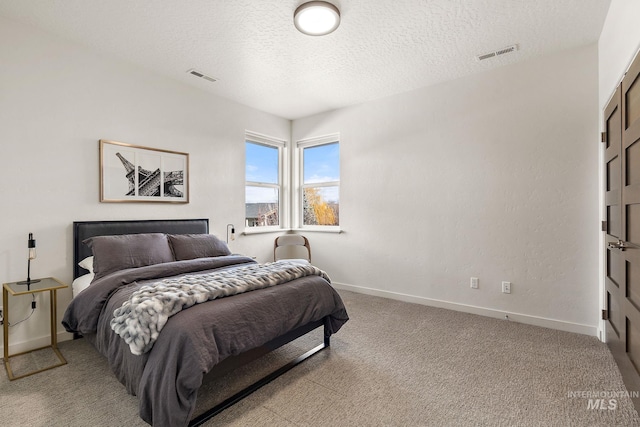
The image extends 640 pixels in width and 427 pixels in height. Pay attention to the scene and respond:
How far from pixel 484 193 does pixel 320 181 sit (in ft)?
7.60

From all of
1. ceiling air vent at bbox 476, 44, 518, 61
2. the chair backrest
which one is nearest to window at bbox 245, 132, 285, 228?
the chair backrest

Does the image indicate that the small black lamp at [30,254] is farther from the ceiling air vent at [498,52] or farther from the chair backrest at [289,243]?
the ceiling air vent at [498,52]

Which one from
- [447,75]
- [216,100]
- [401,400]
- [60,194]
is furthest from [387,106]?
[60,194]

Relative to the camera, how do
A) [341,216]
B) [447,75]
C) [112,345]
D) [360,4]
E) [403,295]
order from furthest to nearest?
[341,216] → [403,295] → [447,75] → [360,4] → [112,345]

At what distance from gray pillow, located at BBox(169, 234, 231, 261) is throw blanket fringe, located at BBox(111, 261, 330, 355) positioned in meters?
0.94

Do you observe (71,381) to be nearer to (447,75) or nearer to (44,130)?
(44,130)

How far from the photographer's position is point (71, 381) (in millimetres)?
2129

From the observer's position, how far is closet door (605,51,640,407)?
1.75 m

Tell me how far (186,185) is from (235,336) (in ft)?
7.97

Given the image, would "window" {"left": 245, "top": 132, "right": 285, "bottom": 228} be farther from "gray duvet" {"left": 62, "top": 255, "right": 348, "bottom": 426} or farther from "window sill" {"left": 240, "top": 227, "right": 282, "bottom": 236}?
"gray duvet" {"left": 62, "top": 255, "right": 348, "bottom": 426}

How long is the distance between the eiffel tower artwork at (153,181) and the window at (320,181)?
1967 millimetres

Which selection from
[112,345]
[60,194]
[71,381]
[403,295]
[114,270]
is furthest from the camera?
[403,295]

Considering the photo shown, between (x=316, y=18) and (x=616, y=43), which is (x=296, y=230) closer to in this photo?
(x=316, y=18)

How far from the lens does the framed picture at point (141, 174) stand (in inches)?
122
